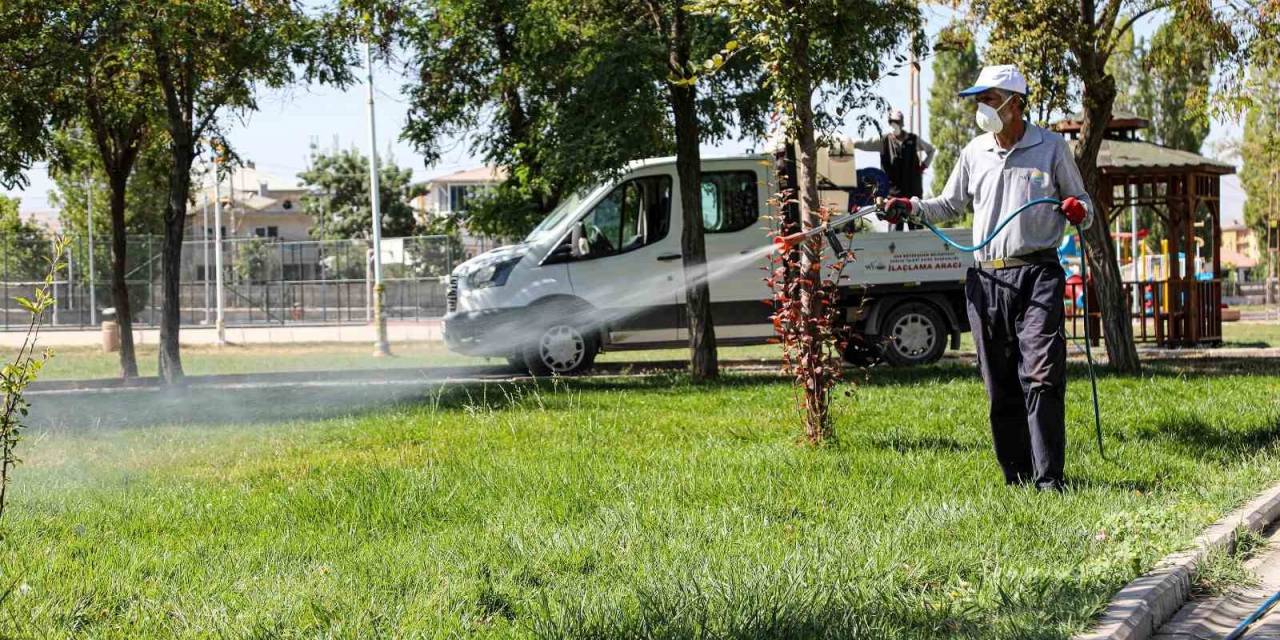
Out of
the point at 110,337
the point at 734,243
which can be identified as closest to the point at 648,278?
the point at 734,243

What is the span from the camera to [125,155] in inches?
699

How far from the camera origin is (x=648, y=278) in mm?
16031

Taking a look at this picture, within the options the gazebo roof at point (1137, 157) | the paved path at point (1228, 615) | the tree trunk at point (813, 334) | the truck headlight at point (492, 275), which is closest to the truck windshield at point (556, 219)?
the truck headlight at point (492, 275)

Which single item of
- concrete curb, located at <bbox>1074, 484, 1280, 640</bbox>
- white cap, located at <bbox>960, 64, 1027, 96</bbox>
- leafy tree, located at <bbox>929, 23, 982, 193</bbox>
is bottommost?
concrete curb, located at <bbox>1074, 484, 1280, 640</bbox>

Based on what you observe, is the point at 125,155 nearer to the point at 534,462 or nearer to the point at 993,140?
the point at 534,462

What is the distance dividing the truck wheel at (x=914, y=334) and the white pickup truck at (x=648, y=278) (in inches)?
0.5

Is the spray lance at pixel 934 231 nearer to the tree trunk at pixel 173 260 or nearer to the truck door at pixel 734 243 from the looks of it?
the truck door at pixel 734 243

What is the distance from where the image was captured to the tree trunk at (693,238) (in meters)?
14.2

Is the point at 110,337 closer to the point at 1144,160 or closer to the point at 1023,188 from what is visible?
the point at 1144,160

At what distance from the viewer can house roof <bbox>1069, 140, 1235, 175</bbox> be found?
20453mm

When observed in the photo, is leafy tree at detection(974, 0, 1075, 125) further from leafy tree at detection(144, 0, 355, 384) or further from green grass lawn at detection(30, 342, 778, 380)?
green grass lawn at detection(30, 342, 778, 380)

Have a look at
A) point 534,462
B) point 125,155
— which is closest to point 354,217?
point 125,155

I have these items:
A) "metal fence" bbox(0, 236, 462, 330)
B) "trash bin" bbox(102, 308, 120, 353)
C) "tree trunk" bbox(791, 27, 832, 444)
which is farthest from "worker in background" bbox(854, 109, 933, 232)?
"trash bin" bbox(102, 308, 120, 353)

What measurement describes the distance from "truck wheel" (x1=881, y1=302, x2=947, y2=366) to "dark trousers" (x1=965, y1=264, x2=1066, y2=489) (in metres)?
9.09
